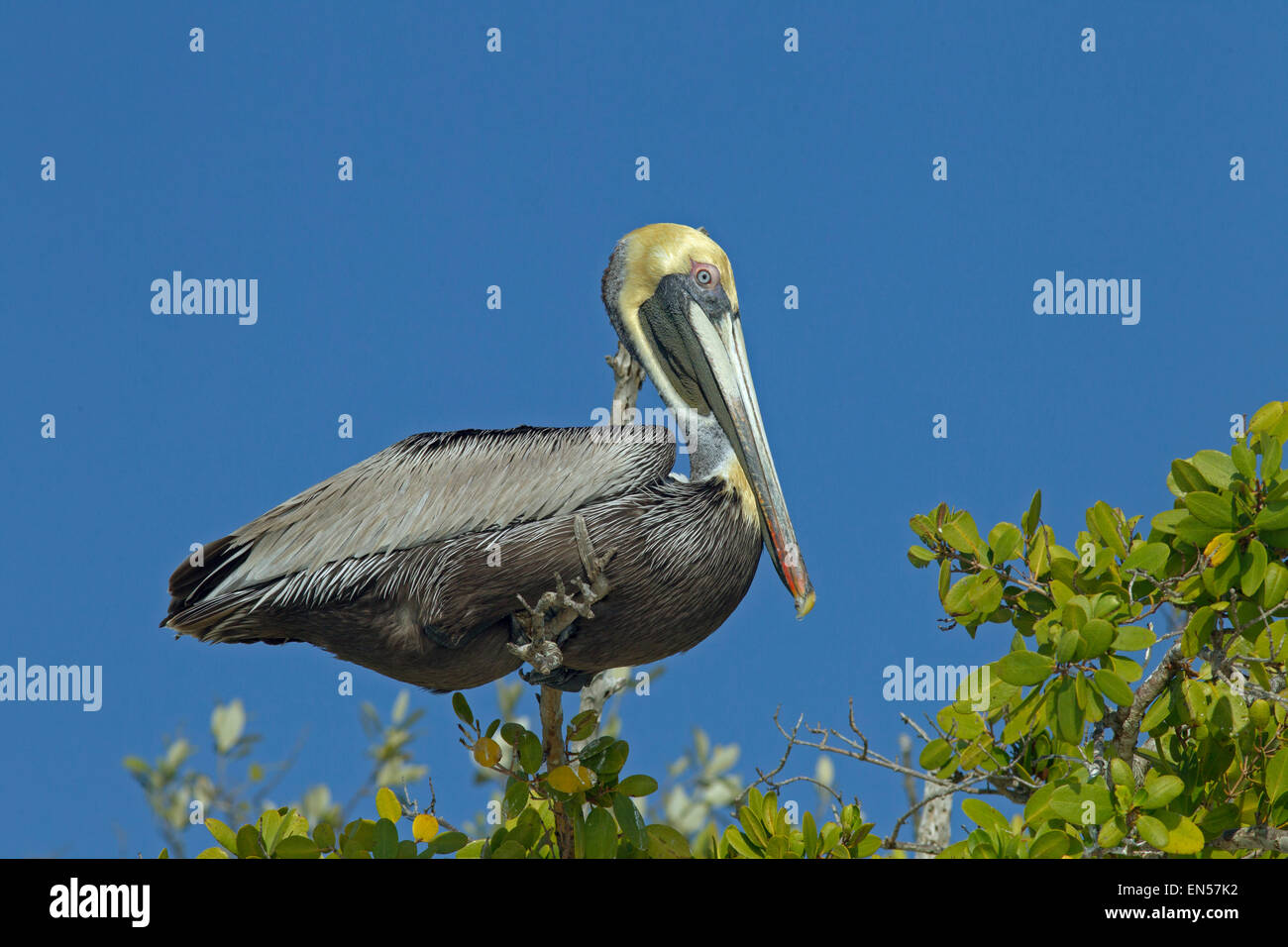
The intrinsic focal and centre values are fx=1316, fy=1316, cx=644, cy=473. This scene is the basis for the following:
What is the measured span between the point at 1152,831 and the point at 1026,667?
705 mm

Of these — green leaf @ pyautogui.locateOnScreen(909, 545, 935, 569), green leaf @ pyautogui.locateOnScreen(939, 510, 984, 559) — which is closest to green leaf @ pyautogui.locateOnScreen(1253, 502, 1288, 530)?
green leaf @ pyautogui.locateOnScreen(939, 510, 984, 559)

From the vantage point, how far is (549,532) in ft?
15.7

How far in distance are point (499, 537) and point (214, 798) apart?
3596mm

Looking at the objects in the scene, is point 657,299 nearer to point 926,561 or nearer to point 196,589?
point 926,561

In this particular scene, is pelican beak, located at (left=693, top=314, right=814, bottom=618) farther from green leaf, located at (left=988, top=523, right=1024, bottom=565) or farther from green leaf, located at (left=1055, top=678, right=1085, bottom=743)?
green leaf, located at (left=988, top=523, right=1024, bottom=565)

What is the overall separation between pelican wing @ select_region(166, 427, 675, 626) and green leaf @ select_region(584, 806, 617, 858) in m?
1.27

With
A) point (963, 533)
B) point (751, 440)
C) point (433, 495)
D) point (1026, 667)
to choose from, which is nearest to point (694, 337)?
point (751, 440)

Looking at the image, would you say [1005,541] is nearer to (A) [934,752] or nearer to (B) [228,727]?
(A) [934,752]
